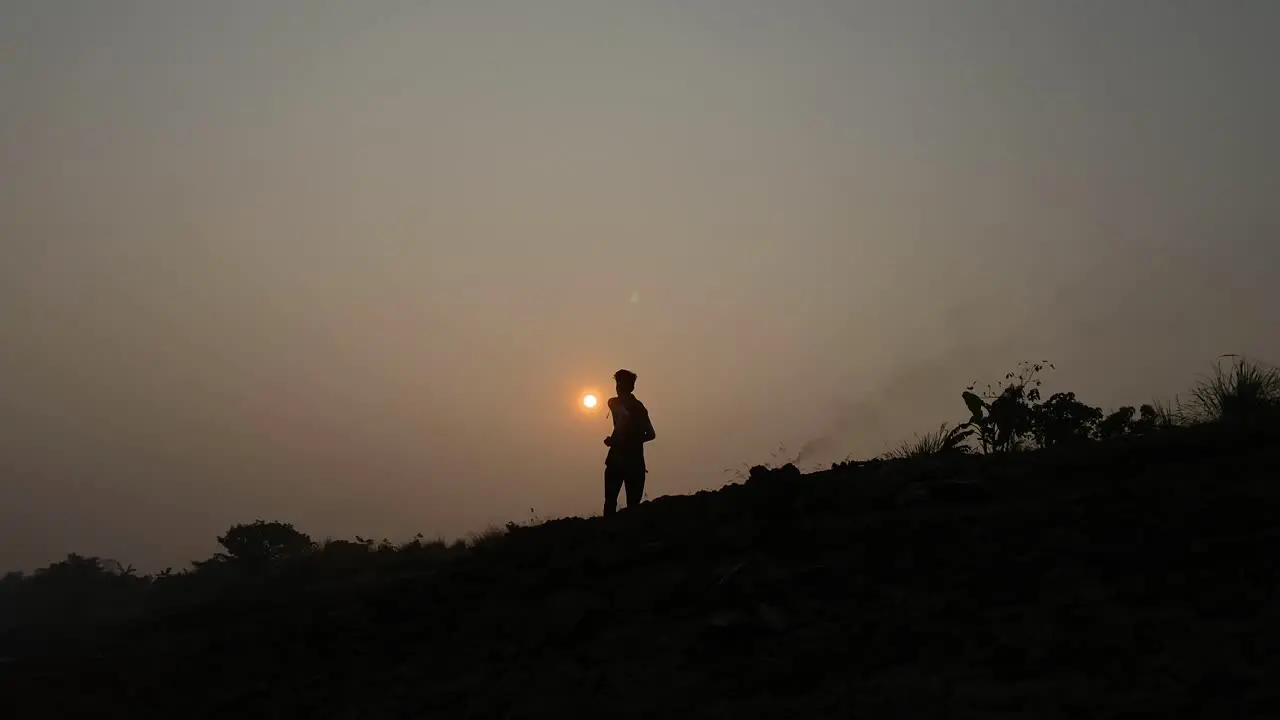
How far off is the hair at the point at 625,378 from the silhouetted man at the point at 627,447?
17 millimetres

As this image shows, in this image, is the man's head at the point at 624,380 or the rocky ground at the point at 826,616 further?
the man's head at the point at 624,380

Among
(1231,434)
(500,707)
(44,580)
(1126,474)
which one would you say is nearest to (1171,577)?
(1126,474)

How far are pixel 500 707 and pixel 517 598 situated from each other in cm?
249

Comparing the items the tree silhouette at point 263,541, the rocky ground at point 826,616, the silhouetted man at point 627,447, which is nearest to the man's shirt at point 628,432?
the silhouetted man at point 627,447

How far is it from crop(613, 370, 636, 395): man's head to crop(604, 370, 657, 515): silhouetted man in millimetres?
14

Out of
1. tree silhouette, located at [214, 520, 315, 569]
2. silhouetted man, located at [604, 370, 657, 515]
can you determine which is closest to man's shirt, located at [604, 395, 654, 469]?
silhouetted man, located at [604, 370, 657, 515]

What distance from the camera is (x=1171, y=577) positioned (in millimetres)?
6098

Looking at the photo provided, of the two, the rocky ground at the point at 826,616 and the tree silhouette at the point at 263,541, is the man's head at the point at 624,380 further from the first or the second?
the tree silhouette at the point at 263,541

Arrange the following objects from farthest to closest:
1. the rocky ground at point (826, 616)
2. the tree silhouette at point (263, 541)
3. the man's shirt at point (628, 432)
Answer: the tree silhouette at point (263, 541), the man's shirt at point (628, 432), the rocky ground at point (826, 616)

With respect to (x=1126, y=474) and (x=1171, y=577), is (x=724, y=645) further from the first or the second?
(x=1126, y=474)

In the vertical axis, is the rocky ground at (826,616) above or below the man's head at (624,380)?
below

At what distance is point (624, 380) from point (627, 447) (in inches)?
31.8

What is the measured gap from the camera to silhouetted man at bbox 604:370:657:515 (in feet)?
37.9

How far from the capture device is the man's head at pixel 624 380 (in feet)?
38.5
